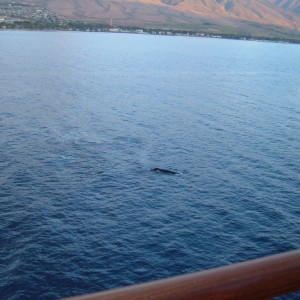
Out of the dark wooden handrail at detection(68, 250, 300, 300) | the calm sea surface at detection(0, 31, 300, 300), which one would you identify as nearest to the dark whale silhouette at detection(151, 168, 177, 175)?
the calm sea surface at detection(0, 31, 300, 300)

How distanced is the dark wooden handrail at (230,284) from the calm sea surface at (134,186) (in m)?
33.7

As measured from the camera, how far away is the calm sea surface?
3875 cm

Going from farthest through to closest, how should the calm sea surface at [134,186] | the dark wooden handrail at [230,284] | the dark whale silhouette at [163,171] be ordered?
the dark whale silhouette at [163,171] → the calm sea surface at [134,186] → the dark wooden handrail at [230,284]

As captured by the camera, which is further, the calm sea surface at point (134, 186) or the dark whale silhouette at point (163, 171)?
the dark whale silhouette at point (163, 171)

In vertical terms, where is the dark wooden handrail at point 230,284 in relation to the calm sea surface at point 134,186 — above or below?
above

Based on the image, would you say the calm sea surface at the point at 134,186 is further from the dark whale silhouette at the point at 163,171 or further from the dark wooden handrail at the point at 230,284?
the dark wooden handrail at the point at 230,284

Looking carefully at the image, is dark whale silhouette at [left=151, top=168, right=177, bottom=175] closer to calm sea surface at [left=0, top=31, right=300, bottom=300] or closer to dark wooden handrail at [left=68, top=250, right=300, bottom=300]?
calm sea surface at [left=0, top=31, right=300, bottom=300]

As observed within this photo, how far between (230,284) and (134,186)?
5210 cm

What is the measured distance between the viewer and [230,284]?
2.83m

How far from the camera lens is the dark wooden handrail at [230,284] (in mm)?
2652

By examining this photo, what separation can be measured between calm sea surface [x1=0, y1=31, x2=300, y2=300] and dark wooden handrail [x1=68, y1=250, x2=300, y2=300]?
33663 millimetres

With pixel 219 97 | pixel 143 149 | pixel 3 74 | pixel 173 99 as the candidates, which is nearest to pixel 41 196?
pixel 143 149

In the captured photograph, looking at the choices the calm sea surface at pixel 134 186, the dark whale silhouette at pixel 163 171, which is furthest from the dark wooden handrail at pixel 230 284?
the dark whale silhouette at pixel 163 171

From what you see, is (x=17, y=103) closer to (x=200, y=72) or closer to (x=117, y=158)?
(x=117, y=158)
